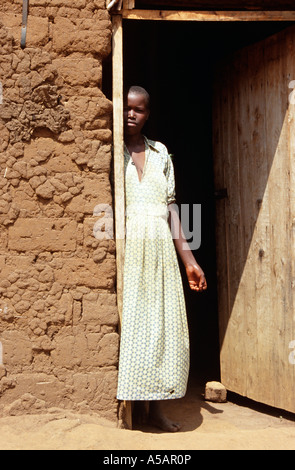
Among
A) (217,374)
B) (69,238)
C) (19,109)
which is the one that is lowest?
(217,374)

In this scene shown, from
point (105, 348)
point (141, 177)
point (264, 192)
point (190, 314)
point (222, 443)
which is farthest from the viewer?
point (190, 314)

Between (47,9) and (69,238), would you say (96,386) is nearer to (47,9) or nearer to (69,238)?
(69,238)

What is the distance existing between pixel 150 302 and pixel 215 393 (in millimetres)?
1309

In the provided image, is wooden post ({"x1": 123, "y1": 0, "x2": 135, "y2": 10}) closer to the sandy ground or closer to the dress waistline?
the dress waistline

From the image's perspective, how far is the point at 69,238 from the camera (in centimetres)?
343

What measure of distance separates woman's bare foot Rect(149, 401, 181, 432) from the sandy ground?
5cm

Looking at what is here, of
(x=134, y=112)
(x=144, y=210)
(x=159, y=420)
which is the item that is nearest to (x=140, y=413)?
(x=159, y=420)

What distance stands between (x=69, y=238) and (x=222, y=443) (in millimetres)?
1466

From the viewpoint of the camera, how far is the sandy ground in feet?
10.1

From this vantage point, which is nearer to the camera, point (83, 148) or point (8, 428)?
point (8, 428)

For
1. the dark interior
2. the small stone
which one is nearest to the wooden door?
the small stone

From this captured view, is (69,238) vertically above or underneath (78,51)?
underneath
